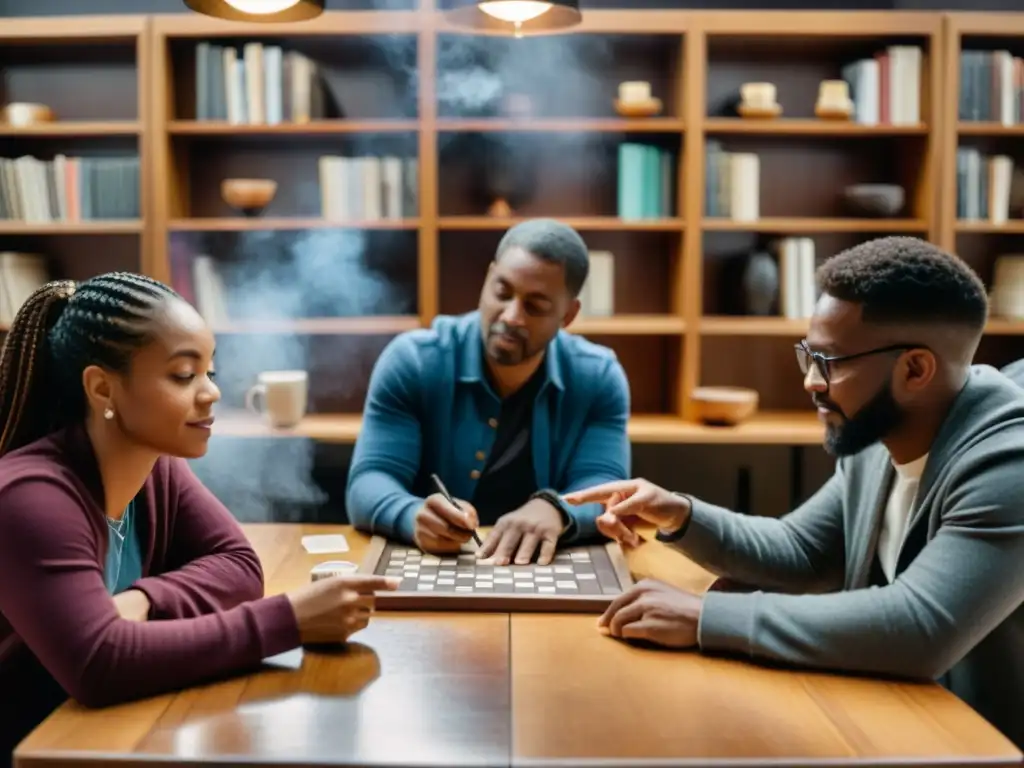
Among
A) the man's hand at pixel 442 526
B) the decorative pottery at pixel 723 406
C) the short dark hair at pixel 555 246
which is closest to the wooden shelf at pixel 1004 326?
the decorative pottery at pixel 723 406

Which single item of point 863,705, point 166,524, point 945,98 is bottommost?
point 863,705

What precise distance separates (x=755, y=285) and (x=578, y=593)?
251 cm

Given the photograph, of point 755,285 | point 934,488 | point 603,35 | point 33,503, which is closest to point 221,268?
point 603,35

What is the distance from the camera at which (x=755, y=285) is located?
3977 mm

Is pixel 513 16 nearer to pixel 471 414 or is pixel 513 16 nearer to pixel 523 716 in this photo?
pixel 471 414

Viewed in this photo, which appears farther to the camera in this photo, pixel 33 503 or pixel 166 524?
pixel 166 524

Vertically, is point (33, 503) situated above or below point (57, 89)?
below

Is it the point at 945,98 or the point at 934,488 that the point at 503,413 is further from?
the point at 945,98

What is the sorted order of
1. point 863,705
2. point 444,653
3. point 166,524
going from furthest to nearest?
1. point 166,524
2. point 444,653
3. point 863,705

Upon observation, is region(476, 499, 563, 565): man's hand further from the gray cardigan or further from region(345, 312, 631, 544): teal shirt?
the gray cardigan

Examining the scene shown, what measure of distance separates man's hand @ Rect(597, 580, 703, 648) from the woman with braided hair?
12.7 inches

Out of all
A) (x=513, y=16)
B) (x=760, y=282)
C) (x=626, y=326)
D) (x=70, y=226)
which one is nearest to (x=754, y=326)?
(x=760, y=282)

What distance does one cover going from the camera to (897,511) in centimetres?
176

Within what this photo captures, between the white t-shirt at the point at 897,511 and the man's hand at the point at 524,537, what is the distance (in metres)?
0.55
